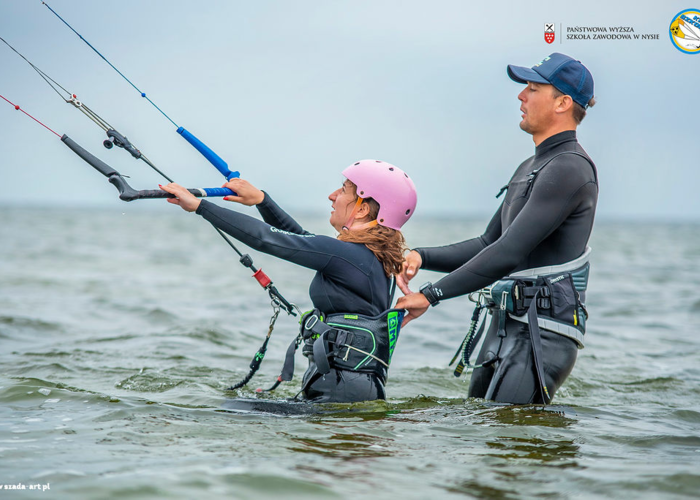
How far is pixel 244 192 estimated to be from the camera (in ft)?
16.4

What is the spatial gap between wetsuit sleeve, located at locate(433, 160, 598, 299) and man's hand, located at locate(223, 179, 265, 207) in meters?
1.56

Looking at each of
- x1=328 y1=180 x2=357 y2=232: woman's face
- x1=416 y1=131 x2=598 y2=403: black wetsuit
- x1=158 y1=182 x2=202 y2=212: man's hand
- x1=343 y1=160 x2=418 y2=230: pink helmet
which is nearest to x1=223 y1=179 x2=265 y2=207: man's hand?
x1=158 y1=182 x2=202 y2=212: man's hand

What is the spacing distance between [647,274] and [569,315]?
2430cm

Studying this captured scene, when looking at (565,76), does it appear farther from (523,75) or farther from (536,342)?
(536,342)

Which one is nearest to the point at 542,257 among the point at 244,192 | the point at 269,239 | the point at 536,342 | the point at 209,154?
the point at 536,342

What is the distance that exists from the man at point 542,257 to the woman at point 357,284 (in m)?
0.29

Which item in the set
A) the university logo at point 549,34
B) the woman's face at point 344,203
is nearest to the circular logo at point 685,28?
the university logo at point 549,34

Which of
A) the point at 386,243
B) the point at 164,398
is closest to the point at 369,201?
the point at 386,243

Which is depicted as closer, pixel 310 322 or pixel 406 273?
pixel 310 322

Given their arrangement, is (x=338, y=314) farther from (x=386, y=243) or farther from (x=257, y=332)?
(x=257, y=332)

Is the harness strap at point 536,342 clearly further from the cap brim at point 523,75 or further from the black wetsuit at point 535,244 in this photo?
the cap brim at point 523,75

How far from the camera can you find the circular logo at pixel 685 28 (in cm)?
952

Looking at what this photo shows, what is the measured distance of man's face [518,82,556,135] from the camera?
204 inches

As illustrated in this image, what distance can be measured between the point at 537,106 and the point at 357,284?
193 cm
